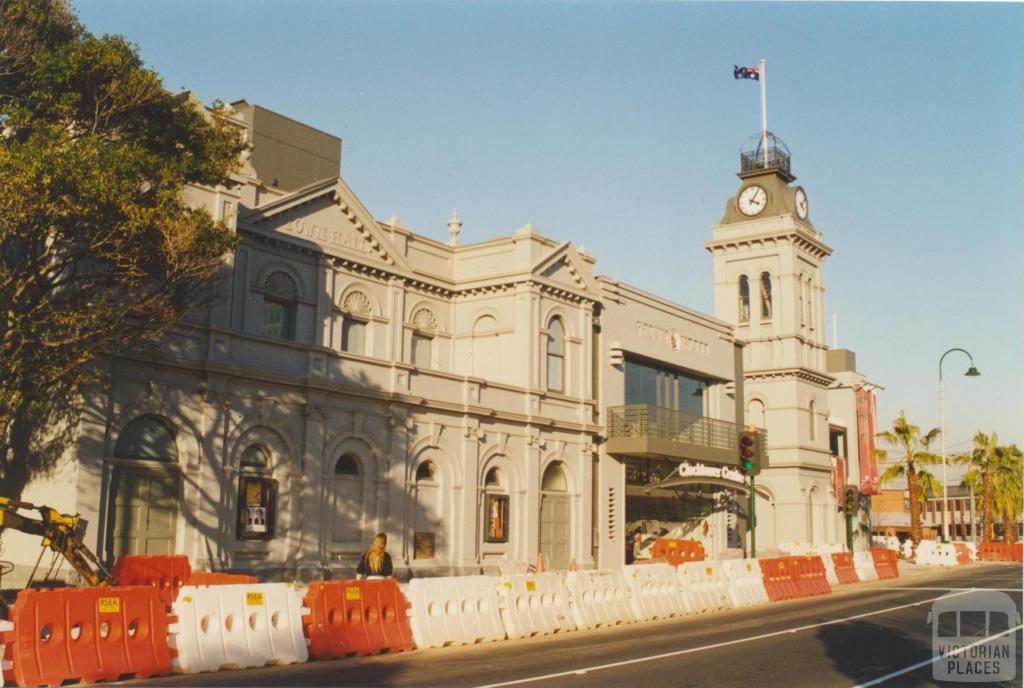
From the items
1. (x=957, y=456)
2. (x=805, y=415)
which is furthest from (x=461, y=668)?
(x=957, y=456)

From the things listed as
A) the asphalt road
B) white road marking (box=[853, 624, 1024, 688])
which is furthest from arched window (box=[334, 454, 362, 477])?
white road marking (box=[853, 624, 1024, 688])

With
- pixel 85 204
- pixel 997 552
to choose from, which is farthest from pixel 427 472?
pixel 997 552

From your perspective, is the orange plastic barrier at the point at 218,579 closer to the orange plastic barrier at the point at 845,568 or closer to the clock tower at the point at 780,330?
the orange plastic barrier at the point at 845,568

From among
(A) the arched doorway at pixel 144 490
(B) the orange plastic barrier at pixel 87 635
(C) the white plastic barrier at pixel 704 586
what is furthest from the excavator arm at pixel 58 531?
(C) the white plastic barrier at pixel 704 586

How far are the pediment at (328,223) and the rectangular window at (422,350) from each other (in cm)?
228

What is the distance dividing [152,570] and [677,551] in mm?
21120

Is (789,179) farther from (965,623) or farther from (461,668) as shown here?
(461,668)

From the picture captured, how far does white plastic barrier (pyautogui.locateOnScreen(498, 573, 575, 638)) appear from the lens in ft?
56.9

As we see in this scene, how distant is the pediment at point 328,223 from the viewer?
25.9 metres

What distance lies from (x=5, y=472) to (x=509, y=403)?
13756 mm

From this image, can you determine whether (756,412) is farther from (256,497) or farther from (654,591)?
(256,497)

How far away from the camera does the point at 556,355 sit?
106 ft

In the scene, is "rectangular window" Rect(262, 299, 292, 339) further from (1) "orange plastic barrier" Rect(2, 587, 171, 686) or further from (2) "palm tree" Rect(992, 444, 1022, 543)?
(2) "palm tree" Rect(992, 444, 1022, 543)

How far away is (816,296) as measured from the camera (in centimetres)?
5397
